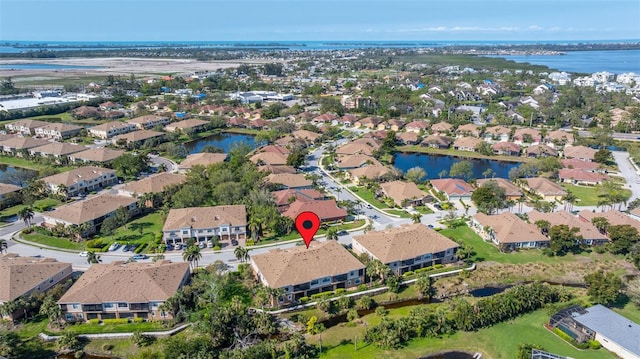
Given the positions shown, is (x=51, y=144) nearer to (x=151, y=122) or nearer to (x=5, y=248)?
(x=151, y=122)

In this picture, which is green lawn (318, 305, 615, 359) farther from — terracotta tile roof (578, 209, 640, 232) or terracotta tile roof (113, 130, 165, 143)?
terracotta tile roof (113, 130, 165, 143)

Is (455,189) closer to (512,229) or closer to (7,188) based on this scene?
(512,229)

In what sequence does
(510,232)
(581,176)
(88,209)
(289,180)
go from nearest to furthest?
(510,232) < (88,209) < (289,180) < (581,176)

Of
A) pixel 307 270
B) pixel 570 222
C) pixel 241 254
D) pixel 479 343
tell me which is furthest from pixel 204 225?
pixel 570 222

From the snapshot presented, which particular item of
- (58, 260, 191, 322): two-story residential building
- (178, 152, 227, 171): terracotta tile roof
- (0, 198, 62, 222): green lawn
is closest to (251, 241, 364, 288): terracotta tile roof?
(58, 260, 191, 322): two-story residential building

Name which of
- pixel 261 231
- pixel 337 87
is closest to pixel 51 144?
pixel 261 231

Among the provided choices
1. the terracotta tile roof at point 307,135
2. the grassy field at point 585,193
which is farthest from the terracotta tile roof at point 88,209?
the grassy field at point 585,193
